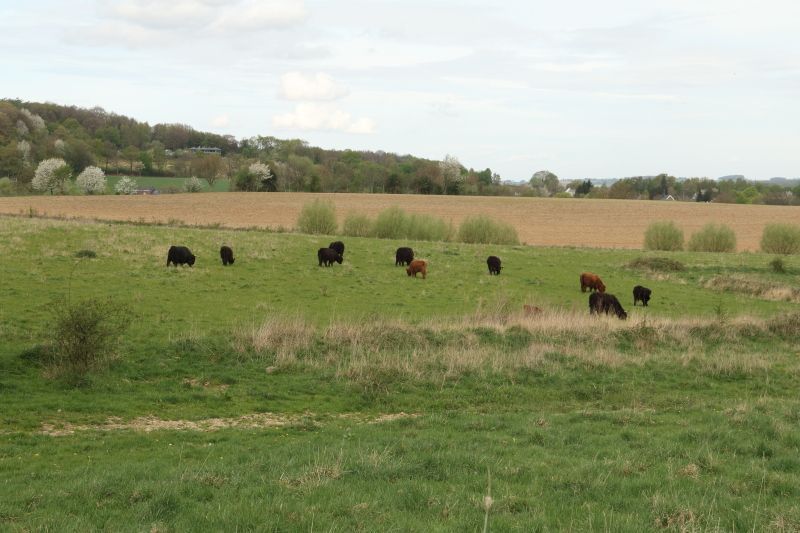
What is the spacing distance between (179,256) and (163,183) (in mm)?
84673

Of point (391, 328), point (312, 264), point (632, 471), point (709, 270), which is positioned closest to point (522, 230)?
point (709, 270)

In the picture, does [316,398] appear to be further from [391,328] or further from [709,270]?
[709,270]

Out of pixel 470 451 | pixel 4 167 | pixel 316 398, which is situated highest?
pixel 4 167

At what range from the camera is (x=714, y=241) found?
2318 inches

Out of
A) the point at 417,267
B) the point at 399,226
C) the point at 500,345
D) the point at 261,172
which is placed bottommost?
the point at 500,345

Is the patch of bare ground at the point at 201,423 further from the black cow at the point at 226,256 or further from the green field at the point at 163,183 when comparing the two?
the green field at the point at 163,183

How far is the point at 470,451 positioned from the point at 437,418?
279 centimetres

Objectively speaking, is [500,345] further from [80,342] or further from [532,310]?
[80,342]

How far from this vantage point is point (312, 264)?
33344 mm

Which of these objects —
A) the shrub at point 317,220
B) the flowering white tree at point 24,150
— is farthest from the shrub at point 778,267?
the flowering white tree at point 24,150

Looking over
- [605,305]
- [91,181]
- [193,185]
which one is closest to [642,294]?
[605,305]

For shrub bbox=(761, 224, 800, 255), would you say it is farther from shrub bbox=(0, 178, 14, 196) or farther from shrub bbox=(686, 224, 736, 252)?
shrub bbox=(0, 178, 14, 196)

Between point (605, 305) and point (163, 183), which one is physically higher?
point (163, 183)

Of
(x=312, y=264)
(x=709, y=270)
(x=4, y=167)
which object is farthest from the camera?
(x=4, y=167)
